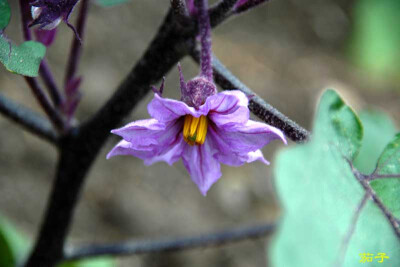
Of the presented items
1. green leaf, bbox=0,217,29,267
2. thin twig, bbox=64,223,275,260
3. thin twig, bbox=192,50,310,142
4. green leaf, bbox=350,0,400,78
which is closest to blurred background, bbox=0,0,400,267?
green leaf, bbox=350,0,400,78

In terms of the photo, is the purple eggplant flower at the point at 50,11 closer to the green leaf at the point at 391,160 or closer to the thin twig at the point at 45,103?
the thin twig at the point at 45,103

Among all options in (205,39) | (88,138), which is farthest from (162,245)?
(205,39)

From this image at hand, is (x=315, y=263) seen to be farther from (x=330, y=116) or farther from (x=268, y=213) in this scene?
(x=268, y=213)

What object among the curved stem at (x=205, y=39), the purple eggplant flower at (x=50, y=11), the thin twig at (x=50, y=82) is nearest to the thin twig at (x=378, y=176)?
the curved stem at (x=205, y=39)

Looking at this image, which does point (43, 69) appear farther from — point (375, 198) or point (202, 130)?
point (375, 198)

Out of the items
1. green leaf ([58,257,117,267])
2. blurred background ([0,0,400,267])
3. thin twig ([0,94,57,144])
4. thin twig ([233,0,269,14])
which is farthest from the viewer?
blurred background ([0,0,400,267])

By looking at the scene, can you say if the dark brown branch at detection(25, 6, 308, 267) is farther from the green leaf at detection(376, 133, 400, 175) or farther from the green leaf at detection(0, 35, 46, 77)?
the green leaf at detection(376, 133, 400, 175)
